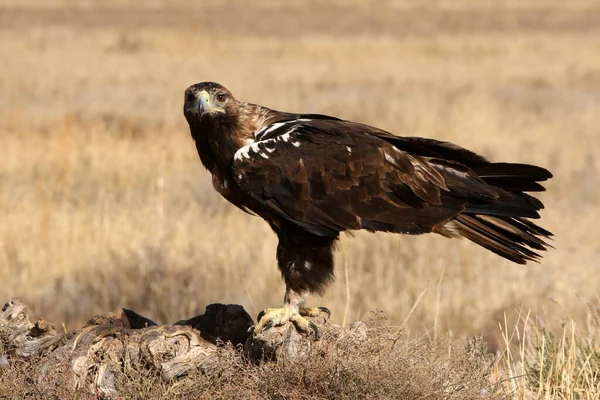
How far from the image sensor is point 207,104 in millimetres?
5242

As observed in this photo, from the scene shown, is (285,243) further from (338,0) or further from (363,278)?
(338,0)

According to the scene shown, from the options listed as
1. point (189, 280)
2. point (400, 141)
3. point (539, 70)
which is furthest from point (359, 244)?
Answer: point (539, 70)

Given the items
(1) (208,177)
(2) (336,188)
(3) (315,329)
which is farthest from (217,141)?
(1) (208,177)

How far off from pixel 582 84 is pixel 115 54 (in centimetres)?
1225

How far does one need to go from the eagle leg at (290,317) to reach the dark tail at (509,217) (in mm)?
891

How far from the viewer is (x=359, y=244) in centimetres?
984

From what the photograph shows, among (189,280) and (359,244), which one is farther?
(359,244)

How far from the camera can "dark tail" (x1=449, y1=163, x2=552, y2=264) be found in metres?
5.09

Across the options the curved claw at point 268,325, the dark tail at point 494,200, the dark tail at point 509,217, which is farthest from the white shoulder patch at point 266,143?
the dark tail at point 509,217

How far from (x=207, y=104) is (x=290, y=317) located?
1.18 meters

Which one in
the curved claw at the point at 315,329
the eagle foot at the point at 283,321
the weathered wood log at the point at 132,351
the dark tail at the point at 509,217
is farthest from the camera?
the dark tail at the point at 509,217

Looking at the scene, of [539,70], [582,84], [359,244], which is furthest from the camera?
[539,70]

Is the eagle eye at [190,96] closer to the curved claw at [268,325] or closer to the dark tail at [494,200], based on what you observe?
the dark tail at [494,200]

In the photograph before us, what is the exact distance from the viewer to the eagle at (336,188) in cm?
512
